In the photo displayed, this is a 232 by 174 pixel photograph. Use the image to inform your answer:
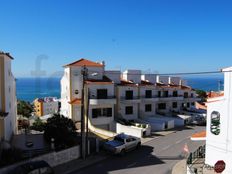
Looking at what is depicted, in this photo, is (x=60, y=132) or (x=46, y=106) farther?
(x=46, y=106)

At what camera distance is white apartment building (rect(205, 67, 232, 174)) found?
18031 millimetres

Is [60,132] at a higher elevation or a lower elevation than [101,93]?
lower

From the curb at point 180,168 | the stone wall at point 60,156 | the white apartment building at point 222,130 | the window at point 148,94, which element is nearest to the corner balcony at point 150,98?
the window at point 148,94

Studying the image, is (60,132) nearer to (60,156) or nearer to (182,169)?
(60,156)

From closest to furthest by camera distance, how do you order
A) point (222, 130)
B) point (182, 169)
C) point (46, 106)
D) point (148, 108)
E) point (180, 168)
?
1. point (222, 130)
2. point (182, 169)
3. point (180, 168)
4. point (148, 108)
5. point (46, 106)

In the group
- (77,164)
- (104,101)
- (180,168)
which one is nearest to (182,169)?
(180,168)

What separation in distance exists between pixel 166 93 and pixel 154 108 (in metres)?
4.07

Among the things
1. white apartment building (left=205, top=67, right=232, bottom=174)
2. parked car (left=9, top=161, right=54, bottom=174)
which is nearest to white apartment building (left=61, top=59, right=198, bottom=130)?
parked car (left=9, top=161, right=54, bottom=174)

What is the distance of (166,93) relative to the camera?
45.0 m

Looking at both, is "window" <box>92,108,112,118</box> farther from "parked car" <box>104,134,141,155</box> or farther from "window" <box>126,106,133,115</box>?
"parked car" <box>104,134,141,155</box>

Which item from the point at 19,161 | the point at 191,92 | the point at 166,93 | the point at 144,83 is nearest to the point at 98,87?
the point at 144,83

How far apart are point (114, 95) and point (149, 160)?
15.7 metres

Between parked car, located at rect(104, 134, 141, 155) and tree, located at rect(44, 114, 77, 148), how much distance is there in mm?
3313

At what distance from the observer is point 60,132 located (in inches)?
898
